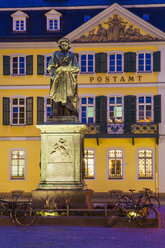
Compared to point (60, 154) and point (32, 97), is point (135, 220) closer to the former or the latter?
point (60, 154)

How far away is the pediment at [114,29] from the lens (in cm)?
3006

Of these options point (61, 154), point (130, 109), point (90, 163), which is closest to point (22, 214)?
point (61, 154)

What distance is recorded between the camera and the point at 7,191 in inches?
1188

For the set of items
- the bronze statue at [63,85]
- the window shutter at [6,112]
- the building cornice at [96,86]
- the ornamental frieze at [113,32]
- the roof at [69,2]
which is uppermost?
the roof at [69,2]

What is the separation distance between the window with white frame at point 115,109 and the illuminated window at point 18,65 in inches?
213

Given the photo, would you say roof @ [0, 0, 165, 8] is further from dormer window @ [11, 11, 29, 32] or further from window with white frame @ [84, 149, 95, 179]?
window with white frame @ [84, 149, 95, 179]

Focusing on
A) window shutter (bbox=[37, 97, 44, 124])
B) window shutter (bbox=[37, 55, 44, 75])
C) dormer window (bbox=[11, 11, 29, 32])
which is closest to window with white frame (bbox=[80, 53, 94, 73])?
window shutter (bbox=[37, 55, 44, 75])

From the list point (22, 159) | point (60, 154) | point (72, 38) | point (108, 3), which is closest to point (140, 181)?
point (22, 159)

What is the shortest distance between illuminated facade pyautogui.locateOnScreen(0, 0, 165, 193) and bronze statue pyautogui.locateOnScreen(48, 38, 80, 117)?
16.5m

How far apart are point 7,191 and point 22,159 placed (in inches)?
77.7

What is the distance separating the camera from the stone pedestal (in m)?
12.6

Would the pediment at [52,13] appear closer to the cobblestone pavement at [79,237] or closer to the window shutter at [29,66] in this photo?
the window shutter at [29,66]

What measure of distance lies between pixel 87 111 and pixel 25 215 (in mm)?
18820

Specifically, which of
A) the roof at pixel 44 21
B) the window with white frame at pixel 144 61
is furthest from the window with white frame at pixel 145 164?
the roof at pixel 44 21
